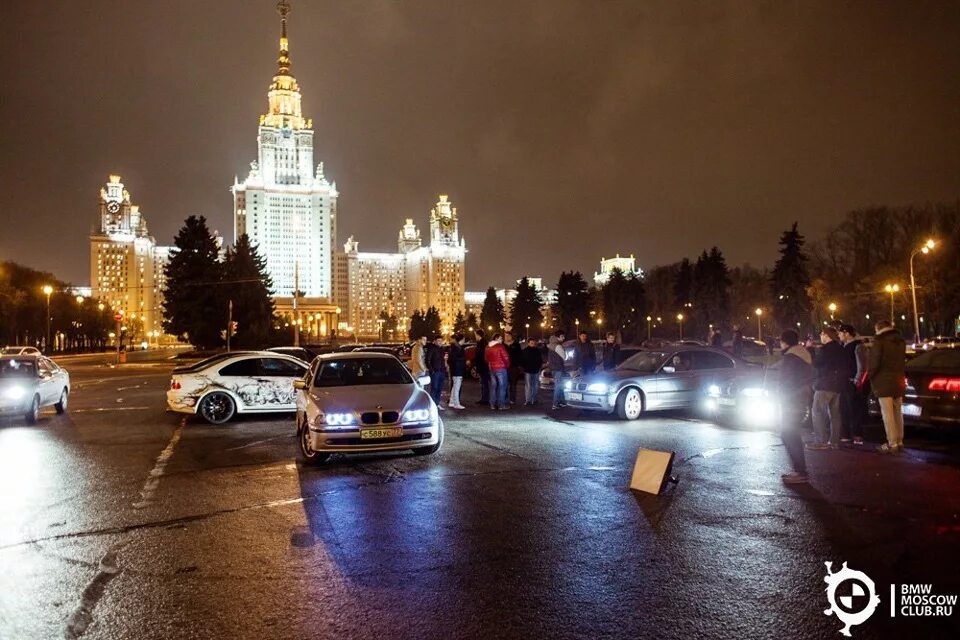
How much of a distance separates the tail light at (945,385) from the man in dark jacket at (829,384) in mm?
1438

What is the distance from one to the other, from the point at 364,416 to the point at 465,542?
3908 mm

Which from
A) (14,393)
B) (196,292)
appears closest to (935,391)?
(14,393)

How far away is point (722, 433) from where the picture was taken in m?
12.7

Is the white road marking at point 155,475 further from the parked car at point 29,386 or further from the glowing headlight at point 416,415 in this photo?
the parked car at point 29,386

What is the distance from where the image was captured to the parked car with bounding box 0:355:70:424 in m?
14.8

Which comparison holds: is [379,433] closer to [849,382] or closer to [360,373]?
[360,373]

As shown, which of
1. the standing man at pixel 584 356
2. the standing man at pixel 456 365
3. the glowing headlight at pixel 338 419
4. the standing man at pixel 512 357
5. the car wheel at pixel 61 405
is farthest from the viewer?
the standing man at pixel 512 357

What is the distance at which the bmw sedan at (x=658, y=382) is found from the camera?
49.0 ft

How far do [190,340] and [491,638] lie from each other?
214 feet

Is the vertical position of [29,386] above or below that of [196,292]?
below

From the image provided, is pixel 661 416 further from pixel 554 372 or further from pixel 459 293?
pixel 459 293

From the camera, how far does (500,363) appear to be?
1705 centimetres

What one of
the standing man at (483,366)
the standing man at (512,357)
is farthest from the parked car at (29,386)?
the standing man at (512,357)

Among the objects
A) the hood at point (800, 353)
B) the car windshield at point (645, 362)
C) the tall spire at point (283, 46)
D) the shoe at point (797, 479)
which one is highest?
the tall spire at point (283, 46)
